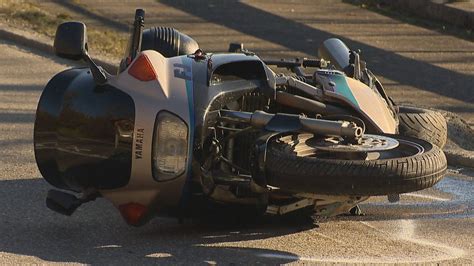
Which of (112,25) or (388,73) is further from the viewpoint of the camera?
(112,25)

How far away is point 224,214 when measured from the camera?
7254 millimetres

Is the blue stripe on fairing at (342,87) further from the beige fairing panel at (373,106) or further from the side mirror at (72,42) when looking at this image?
the side mirror at (72,42)

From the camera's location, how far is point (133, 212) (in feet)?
23.1

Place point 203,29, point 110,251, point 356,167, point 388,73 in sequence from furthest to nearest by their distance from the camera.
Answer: point 203,29 < point 388,73 < point 110,251 < point 356,167

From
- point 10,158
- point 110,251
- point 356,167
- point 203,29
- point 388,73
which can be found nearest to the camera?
point 356,167

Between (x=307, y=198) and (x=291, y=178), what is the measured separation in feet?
1.49

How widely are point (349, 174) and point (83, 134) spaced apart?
1.58 metres

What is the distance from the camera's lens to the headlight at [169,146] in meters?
6.87

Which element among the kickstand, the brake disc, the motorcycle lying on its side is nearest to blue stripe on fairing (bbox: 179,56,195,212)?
the motorcycle lying on its side

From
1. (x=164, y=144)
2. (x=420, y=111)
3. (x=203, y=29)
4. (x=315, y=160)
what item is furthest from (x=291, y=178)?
(x=203, y=29)

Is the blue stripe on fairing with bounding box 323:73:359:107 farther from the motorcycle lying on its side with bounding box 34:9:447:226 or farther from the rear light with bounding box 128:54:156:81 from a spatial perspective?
the rear light with bounding box 128:54:156:81

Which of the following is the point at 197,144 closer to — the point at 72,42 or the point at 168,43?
the point at 72,42

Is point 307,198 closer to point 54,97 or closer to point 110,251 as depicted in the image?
point 110,251

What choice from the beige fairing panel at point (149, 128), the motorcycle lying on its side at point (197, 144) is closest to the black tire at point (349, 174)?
the motorcycle lying on its side at point (197, 144)
